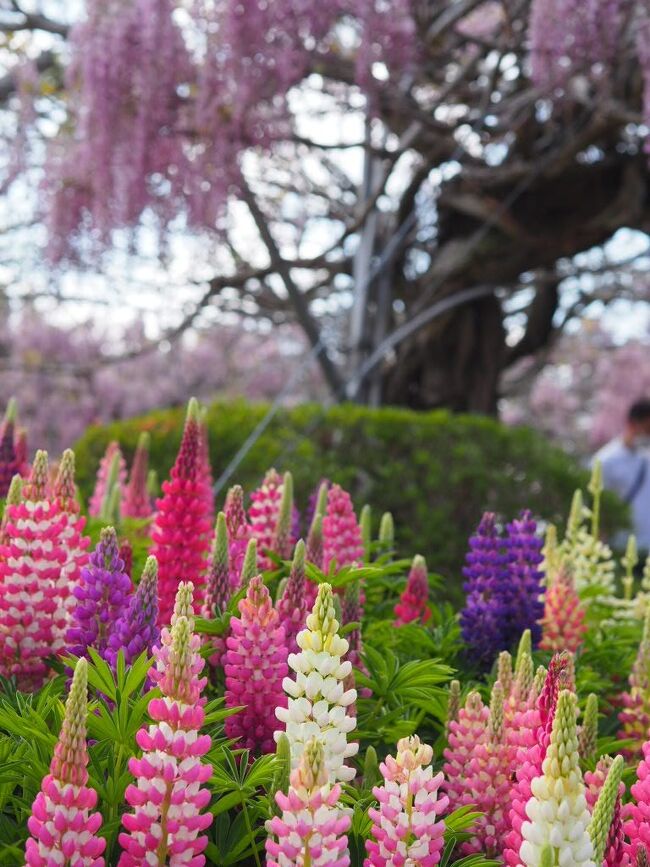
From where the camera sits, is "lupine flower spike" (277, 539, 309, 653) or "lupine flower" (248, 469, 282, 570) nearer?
"lupine flower spike" (277, 539, 309, 653)

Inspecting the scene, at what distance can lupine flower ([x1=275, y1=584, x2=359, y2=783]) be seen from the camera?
112cm

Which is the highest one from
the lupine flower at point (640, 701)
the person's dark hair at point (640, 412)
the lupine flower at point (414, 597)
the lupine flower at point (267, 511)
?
the person's dark hair at point (640, 412)

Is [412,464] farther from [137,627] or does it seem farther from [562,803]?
[562,803]

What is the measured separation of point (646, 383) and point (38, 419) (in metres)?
11.2

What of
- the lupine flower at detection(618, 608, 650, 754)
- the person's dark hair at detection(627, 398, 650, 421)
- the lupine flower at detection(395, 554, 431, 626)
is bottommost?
the lupine flower at detection(618, 608, 650, 754)

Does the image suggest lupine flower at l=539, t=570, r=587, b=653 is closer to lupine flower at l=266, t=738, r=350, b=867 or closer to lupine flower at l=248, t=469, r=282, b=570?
lupine flower at l=248, t=469, r=282, b=570

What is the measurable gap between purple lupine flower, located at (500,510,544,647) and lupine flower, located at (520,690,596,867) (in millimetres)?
1145

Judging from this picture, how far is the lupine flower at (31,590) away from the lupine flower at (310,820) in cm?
83

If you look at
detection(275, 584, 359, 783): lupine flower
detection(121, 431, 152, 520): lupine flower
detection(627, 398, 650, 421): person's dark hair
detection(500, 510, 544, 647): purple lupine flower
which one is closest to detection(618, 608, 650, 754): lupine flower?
detection(500, 510, 544, 647): purple lupine flower

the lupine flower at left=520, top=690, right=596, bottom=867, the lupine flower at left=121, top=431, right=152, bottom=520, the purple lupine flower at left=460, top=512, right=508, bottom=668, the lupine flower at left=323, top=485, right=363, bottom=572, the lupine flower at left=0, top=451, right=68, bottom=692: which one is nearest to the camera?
the lupine flower at left=520, top=690, right=596, bottom=867

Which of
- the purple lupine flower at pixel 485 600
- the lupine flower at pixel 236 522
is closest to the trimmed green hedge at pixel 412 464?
the purple lupine flower at pixel 485 600

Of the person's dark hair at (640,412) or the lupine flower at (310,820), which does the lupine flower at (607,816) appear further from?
the person's dark hair at (640,412)

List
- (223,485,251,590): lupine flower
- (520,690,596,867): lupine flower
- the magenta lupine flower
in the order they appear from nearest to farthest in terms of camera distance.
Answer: (520,690,596,867): lupine flower < the magenta lupine flower < (223,485,251,590): lupine flower

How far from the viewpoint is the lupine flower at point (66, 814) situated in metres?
1.02
